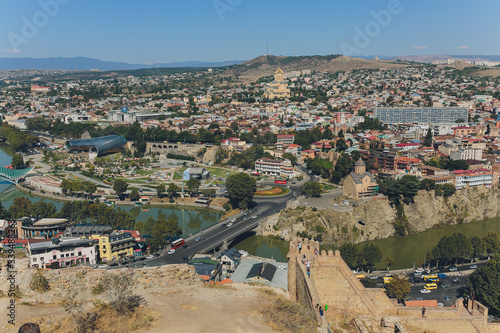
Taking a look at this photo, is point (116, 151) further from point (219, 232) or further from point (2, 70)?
point (2, 70)

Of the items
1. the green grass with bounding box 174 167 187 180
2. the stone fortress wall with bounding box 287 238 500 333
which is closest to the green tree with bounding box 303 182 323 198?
the green grass with bounding box 174 167 187 180

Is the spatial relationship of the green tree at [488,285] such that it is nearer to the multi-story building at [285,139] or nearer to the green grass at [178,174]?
the green grass at [178,174]

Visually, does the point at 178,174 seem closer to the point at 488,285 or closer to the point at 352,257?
the point at 352,257

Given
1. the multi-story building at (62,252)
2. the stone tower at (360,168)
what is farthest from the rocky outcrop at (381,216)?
the multi-story building at (62,252)

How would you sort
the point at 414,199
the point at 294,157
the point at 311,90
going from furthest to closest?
the point at 311,90 < the point at 294,157 < the point at 414,199

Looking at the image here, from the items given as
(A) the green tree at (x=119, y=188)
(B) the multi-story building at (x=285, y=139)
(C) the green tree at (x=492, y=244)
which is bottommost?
(C) the green tree at (x=492, y=244)

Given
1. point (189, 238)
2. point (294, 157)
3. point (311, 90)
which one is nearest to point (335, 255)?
point (189, 238)

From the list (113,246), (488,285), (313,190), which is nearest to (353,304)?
(488,285)
